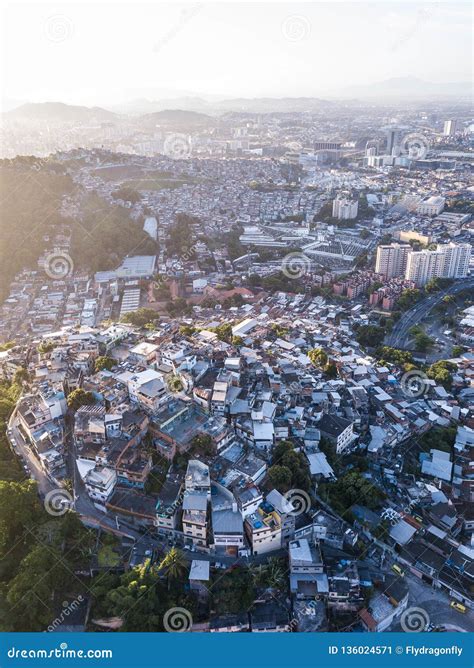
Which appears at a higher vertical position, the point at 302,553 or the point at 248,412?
the point at 248,412

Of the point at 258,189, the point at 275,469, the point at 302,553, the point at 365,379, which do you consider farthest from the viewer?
the point at 258,189

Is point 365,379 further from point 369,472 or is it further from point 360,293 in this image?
point 360,293

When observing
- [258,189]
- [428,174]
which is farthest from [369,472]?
[428,174]

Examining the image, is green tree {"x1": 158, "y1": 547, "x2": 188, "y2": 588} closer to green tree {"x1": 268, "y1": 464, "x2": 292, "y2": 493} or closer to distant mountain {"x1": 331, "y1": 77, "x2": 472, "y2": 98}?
green tree {"x1": 268, "y1": 464, "x2": 292, "y2": 493}

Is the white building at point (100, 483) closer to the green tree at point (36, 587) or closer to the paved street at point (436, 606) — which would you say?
the green tree at point (36, 587)

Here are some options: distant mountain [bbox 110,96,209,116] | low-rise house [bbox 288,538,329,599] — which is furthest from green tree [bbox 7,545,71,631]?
distant mountain [bbox 110,96,209,116]
